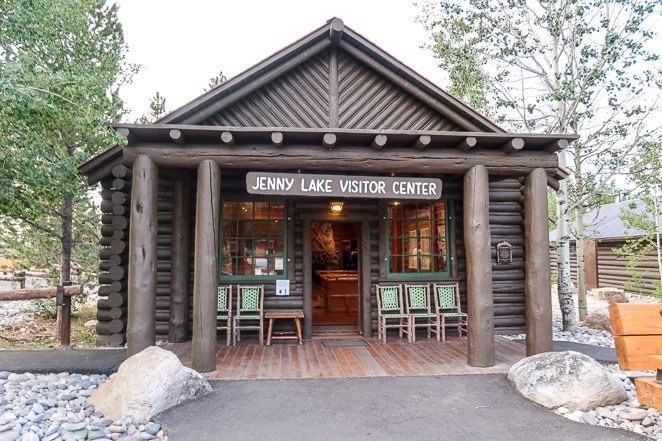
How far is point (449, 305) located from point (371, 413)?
13.5ft

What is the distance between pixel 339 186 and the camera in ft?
18.2

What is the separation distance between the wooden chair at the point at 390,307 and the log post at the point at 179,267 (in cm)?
348

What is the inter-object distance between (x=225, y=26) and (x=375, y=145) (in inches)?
1118

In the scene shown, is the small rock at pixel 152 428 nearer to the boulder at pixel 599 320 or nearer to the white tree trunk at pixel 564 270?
the white tree trunk at pixel 564 270

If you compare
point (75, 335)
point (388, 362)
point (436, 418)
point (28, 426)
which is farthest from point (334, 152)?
point (75, 335)

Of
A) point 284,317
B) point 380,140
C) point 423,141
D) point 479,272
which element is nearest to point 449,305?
point 479,272

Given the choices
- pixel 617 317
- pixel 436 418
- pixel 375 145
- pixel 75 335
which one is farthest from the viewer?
pixel 75 335

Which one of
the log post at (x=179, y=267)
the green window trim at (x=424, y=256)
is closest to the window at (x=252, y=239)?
the log post at (x=179, y=267)

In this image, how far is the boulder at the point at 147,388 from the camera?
3.99 metres

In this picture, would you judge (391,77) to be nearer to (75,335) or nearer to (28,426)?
(28,426)

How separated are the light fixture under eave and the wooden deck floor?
93.9 inches

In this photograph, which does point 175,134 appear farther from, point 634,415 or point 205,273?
point 634,415

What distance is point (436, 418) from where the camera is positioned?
13.0 ft

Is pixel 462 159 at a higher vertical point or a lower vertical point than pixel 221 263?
higher
